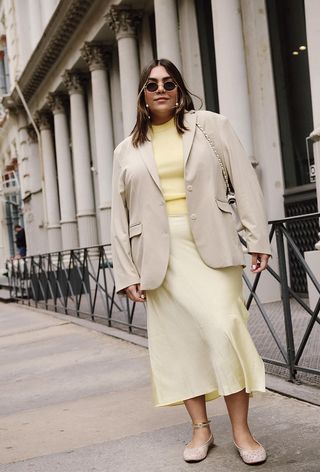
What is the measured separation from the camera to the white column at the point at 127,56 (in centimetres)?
1524

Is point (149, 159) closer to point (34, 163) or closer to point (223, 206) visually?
point (223, 206)

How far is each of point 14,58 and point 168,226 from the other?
2666cm

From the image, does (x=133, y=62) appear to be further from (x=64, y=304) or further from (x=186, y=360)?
(x=186, y=360)

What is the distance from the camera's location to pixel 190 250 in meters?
3.29

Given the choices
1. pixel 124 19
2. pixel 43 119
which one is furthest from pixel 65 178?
pixel 124 19

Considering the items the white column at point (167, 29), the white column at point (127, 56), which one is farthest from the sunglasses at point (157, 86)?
the white column at point (127, 56)

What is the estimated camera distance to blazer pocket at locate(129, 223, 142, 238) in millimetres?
3344

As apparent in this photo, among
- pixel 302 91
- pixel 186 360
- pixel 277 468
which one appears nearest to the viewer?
pixel 277 468

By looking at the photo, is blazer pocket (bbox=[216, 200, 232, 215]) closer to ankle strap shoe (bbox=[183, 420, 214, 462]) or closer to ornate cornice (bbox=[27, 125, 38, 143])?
ankle strap shoe (bbox=[183, 420, 214, 462])

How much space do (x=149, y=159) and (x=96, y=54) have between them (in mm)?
15292

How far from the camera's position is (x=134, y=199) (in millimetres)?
3369

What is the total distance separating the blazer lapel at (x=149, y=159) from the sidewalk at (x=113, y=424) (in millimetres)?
1493

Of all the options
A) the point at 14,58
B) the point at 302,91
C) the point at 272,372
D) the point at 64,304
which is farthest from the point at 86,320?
the point at 14,58

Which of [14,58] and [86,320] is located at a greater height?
[14,58]
